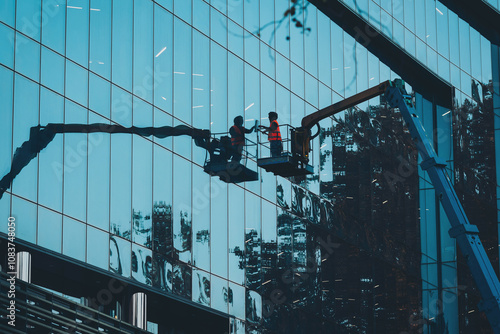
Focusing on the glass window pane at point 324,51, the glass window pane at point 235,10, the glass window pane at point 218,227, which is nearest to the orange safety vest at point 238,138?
the glass window pane at point 218,227

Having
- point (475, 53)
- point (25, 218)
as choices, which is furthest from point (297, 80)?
point (475, 53)

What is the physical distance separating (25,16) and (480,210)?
37.9 m

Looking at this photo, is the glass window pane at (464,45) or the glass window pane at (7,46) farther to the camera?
the glass window pane at (464,45)

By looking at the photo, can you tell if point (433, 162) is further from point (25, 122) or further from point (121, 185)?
point (25, 122)

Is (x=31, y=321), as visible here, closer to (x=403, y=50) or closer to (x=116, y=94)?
(x=116, y=94)

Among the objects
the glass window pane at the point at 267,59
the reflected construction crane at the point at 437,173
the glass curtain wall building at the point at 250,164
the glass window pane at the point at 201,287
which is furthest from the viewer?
the glass window pane at the point at 267,59

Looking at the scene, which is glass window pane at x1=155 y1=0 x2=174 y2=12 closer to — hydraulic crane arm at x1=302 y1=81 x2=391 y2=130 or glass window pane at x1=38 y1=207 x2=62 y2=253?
hydraulic crane arm at x1=302 y1=81 x2=391 y2=130

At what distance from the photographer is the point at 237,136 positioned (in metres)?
38.8

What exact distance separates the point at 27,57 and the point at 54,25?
1.80 metres

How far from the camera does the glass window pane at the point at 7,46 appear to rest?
2807 centimetres

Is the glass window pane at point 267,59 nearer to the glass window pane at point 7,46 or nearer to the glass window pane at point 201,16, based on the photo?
the glass window pane at point 201,16

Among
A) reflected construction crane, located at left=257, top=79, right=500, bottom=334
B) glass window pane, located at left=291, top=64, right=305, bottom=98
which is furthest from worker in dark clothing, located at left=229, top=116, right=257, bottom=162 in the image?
glass window pane, located at left=291, top=64, right=305, bottom=98

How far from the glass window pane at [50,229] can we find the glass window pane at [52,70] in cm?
378

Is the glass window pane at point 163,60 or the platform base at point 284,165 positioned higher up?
the glass window pane at point 163,60
